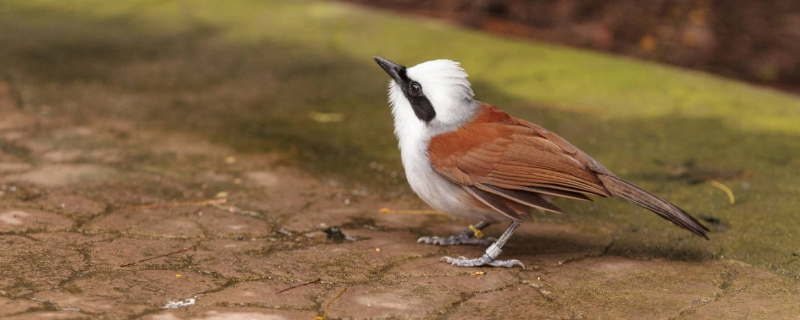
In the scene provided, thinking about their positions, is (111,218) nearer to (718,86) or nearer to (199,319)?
(199,319)

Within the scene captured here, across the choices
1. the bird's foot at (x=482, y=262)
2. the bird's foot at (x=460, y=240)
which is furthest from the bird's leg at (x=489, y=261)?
the bird's foot at (x=460, y=240)

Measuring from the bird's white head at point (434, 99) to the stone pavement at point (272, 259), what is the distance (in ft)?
1.79

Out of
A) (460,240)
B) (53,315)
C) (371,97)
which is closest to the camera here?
(53,315)

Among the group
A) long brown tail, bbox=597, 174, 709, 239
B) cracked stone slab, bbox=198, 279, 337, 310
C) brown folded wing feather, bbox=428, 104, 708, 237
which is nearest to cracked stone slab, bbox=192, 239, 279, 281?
cracked stone slab, bbox=198, 279, 337, 310

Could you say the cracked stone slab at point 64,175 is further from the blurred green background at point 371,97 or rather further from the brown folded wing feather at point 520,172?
the brown folded wing feather at point 520,172

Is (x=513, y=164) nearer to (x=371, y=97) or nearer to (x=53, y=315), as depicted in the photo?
(x=53, y=315)

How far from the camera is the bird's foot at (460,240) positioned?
4.06 meters

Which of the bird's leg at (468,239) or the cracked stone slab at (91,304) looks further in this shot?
the bird's leg at (468,239)

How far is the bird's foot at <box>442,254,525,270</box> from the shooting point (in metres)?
3.72

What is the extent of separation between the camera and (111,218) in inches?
162

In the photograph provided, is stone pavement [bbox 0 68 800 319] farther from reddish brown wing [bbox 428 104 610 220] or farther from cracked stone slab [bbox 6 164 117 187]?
reddish brown wing [bbox 428 104 610 220]

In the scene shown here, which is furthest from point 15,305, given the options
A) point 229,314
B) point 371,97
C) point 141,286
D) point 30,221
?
point 371,97

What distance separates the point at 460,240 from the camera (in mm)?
4102

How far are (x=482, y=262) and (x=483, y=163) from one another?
42cm
